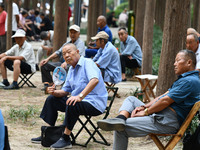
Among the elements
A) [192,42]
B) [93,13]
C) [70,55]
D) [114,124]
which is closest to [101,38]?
[192,42]

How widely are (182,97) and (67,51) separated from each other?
6.02 ft

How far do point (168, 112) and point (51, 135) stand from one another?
1745 mm

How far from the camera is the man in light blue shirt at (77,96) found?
16.8 ft

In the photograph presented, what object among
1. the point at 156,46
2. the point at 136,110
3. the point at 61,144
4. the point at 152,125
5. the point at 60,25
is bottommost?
the point at 61,144

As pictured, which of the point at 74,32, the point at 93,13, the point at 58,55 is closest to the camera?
the point at 74,32

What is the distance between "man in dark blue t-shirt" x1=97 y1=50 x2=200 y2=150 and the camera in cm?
429

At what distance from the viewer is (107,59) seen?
8.26 metres

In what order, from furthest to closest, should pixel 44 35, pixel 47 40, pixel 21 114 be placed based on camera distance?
pixel 47 40
pixel 44 35
pixel 21 114

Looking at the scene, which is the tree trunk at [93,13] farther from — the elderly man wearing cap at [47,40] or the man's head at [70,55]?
the man's head at [70,55]

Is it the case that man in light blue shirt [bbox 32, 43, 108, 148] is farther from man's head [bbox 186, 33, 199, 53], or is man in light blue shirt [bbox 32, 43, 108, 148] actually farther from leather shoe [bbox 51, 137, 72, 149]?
man's head [bbox 186, 33, 199, 53]

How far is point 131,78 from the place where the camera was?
11.7m

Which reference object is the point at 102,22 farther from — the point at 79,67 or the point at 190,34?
the point at 79,67

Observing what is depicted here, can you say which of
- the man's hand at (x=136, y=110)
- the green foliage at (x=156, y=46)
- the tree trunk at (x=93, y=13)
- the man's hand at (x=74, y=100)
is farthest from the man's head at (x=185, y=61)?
the tree trunk at (x=93, y=13)

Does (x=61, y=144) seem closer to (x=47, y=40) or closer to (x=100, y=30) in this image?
(x=100, y=30)
